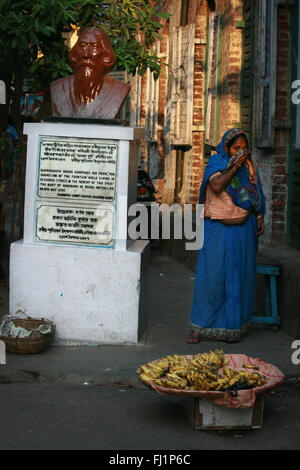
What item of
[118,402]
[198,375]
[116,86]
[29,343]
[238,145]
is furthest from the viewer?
[116,86]

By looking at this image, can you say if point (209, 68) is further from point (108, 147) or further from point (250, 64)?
point (108, 147)

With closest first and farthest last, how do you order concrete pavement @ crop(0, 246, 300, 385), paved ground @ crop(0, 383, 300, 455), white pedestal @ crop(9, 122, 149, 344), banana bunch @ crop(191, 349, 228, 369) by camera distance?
paved ground @ crop(0, 383, 300, 455) → banana bunch @ crop(191, 349, 228, 369) → concrete pavement @ crop(0, 246, 300, 385) → white pedestal @ crop(9, 122, 149, 344)

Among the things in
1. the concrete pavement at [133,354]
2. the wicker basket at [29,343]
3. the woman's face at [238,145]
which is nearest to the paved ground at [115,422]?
the concrete pavement at [133,354]

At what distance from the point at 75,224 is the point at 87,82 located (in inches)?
49.5

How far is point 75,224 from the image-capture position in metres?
7.23

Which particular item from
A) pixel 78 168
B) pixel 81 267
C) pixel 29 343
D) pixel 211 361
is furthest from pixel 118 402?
pixel 78 168

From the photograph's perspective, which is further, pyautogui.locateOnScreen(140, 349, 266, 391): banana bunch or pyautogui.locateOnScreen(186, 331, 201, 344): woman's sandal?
pyautogui.locateOnScreen(186, 331, 201, 344): woman's sandal

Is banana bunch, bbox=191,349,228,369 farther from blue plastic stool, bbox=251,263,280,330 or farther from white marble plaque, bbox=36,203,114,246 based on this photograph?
blue plastic stool, bbox=251,263,280,330

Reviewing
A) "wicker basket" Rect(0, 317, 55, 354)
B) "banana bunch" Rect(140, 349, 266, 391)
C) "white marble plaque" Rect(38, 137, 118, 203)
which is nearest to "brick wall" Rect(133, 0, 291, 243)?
"white marble plaque" Rect(38, 137, 118, 203)

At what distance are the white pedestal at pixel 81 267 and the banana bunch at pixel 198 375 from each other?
169 cm

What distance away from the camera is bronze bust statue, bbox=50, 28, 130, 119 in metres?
7.38

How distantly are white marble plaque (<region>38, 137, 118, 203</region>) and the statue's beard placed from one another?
18.2 inches

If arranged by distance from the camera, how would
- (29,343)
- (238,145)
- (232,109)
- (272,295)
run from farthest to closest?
(232,109) → (272,295) → (238,145) → (29,343)

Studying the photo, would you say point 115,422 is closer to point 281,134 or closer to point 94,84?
point 94,84
